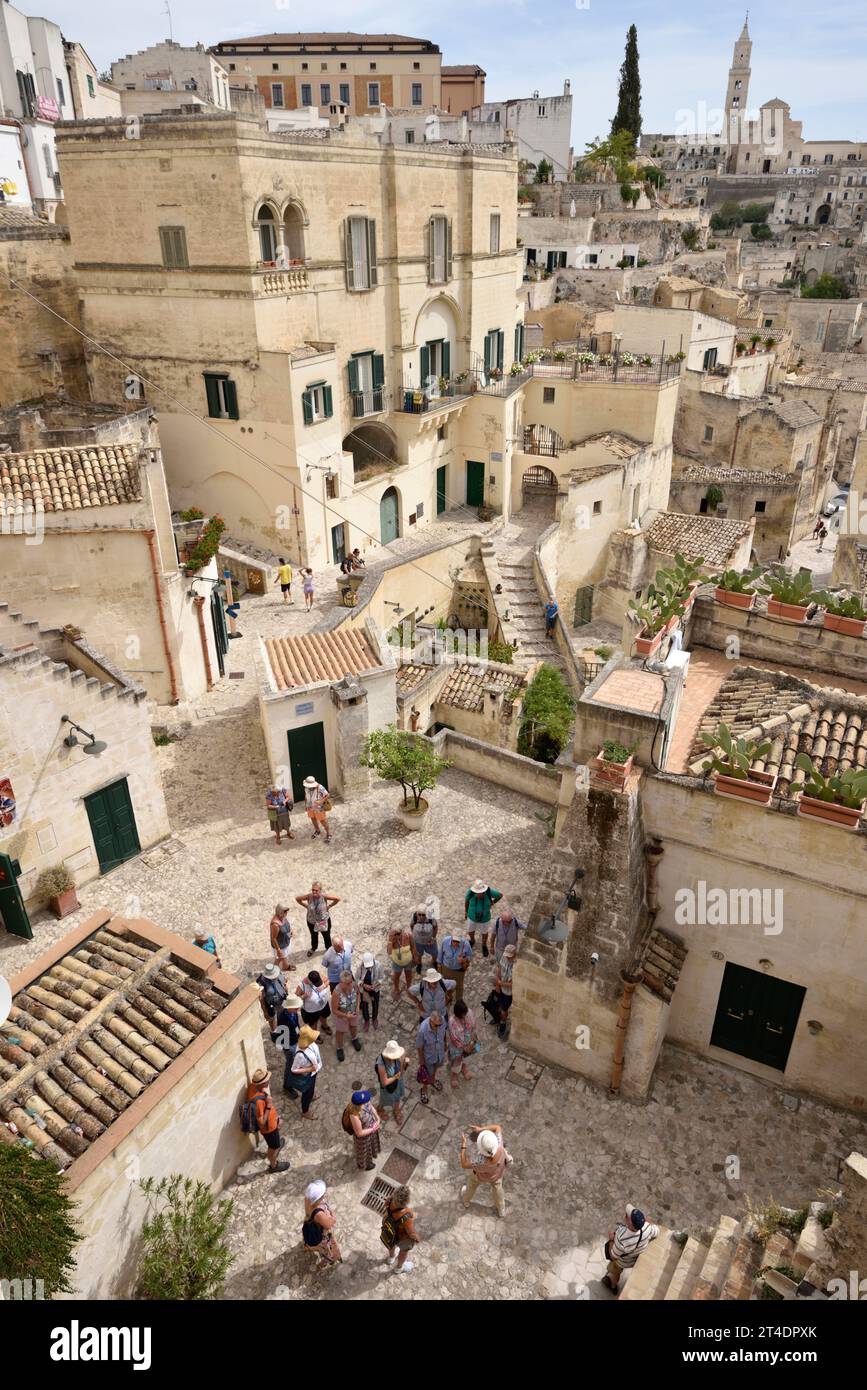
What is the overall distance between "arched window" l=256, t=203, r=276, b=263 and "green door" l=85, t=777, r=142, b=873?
1733 cm

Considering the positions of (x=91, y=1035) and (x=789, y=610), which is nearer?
(x=91, y=1035)

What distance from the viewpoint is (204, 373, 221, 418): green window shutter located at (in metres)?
26.2

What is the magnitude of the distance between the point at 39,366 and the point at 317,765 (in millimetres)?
19032

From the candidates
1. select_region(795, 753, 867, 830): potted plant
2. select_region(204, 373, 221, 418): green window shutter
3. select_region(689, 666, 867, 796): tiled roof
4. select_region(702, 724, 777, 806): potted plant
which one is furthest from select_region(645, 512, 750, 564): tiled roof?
select_region(795, 753, 867, 830): potted plant

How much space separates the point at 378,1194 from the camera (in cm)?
1042

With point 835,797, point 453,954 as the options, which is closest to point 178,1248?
point 453,954

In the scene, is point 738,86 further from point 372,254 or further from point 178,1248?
point 178,1248

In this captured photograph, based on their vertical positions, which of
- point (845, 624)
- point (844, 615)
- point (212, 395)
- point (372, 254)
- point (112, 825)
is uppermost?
point (372, 254)

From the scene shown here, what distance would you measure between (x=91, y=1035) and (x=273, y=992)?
108 inches

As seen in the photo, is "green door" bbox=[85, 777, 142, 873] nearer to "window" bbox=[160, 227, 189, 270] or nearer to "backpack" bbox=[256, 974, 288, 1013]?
"backpack" bbox=[256, 974, 288, 1013]

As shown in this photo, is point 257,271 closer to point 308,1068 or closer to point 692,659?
Answer: point 692,659

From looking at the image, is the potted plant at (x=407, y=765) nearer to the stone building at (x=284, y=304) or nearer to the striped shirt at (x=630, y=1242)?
the striped shirt at (x=630, y=1242)
